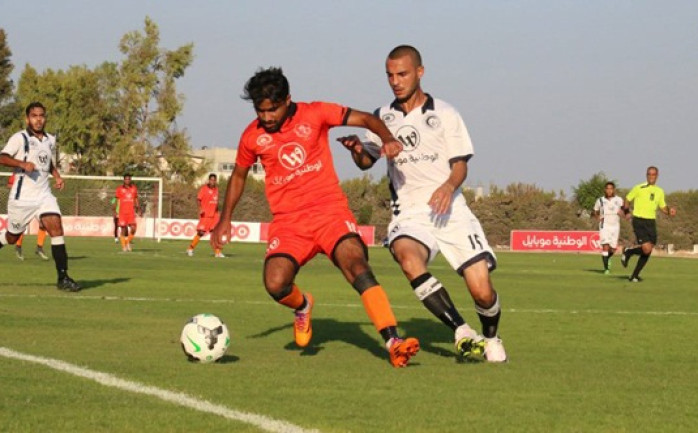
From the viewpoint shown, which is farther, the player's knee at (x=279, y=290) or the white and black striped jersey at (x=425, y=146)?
the white and black striped jersey at (x=425, y=146)

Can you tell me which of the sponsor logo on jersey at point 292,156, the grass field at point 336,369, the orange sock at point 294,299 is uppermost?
the sponsor logo on jersey at point 292,156

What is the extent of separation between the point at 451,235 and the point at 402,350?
4.74 feet

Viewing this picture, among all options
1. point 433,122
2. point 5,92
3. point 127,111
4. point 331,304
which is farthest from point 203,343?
point 5,92

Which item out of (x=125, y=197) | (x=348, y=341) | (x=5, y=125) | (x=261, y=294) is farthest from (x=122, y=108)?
(x=348, y=341)

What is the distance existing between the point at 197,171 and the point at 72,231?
2504cm

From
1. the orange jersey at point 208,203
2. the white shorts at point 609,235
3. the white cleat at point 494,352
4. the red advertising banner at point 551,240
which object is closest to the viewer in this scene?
the white cleat at point 494,352

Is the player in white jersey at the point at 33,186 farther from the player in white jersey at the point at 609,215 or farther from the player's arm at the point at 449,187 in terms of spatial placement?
the player in white jersey at the point at 609,215

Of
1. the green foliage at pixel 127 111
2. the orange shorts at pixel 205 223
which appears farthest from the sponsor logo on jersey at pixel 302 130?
the green foliage at pixel 127 111

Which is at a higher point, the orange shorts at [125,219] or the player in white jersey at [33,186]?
the player in white jersey at [33,186]

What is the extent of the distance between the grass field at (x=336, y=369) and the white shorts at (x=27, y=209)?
92cm

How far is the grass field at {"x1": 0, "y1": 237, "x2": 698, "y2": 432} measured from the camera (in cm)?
587

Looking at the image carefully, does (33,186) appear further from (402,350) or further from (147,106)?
(147,106)

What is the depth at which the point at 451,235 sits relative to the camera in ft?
29.8

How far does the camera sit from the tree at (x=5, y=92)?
88.4 meters
